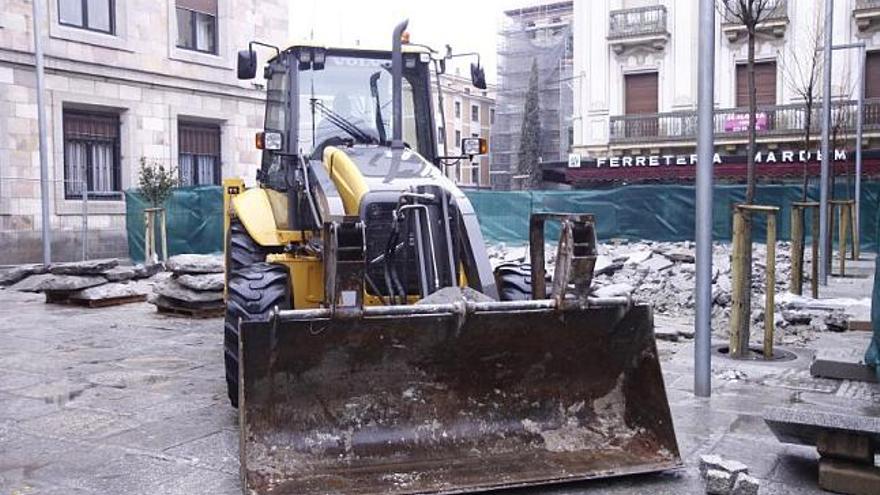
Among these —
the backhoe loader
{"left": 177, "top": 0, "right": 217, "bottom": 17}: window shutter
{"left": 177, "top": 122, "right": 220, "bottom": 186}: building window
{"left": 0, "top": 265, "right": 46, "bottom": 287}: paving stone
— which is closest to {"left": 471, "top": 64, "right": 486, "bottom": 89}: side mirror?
the backhoe loader

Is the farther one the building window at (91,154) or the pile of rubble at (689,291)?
the building window at (91,154)

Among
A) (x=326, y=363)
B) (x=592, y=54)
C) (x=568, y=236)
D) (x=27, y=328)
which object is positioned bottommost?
(x=27, y=328)

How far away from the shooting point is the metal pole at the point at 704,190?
636 centimetres

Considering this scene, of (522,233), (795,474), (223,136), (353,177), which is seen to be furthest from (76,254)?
(795,474)

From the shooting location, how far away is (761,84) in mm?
30047

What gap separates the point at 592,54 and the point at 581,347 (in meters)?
28.8

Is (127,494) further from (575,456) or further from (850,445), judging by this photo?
(850,445)

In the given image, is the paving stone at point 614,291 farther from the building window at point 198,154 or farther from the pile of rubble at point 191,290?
the building window at point 198,154

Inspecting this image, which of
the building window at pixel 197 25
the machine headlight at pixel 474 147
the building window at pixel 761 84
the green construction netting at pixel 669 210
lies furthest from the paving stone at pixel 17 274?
the building window at pixel 761 84

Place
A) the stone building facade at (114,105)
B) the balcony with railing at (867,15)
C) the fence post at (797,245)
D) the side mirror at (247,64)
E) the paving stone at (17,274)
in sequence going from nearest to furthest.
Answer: the side mirror at (247,64) < the fence post at (797,245) < the paving stone at (17,274) < the stone building facade at (114,105) < the balcony with railing at (867,15)

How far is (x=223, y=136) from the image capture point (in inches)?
916

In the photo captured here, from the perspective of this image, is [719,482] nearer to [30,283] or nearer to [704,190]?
[704,190]

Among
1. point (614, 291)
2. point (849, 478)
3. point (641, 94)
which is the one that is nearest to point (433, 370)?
point (849, 478)

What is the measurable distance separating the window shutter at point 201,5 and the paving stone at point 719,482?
803 inches
